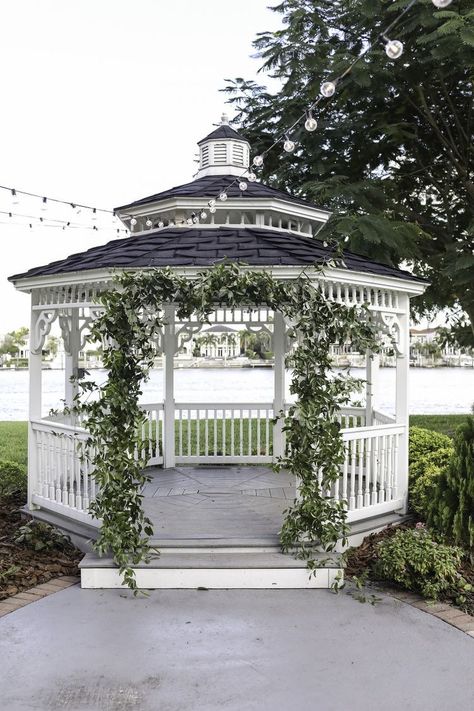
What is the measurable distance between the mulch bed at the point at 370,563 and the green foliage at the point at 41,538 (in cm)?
263

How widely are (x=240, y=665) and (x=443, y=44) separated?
287 inches

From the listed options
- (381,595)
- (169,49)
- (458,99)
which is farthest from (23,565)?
(458,99)

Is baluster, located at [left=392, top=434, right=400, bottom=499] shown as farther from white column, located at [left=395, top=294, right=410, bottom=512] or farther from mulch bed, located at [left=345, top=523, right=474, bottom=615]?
mulch bed, located at [left=345, top=523, right=474, bottom=615]

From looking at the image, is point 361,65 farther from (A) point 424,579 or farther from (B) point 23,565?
(B) point 23,565

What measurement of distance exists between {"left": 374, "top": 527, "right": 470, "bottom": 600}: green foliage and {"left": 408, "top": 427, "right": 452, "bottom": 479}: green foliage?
2.17 m

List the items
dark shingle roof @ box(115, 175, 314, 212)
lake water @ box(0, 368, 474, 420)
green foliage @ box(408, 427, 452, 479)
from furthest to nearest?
lake water @ box(0, 368, 474, 420)
green foliage @ box(408, 427, 452, 479)
dark shingle roof @ box(115, 175, 314, 212)

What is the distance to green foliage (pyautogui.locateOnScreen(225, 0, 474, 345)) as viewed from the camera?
8203mm

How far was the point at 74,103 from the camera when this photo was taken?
9273 millimetres

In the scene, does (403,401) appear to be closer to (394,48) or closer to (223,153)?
(394,48)

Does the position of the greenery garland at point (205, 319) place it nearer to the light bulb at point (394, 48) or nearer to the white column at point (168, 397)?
the light bulb at point (394, 48)

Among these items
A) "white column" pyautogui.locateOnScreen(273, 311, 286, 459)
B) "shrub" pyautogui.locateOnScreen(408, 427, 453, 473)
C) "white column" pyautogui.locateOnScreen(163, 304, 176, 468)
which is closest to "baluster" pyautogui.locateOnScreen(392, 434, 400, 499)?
"shrub" pyautogui.locateOnScreen(408, 427, 453, 473)

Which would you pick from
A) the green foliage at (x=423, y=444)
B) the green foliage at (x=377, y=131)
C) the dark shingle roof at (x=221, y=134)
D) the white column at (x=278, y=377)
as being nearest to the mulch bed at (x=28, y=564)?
the white column at (x=278, y=377)

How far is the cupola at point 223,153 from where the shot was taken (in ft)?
26.3

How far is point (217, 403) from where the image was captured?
8273 mm
